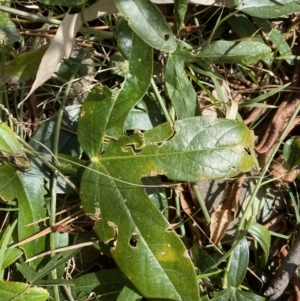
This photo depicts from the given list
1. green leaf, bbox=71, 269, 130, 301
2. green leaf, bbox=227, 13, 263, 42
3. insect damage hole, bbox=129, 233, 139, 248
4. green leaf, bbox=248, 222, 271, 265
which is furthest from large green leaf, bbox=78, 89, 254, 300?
green leaf, bbox=227, 13, 263, 42

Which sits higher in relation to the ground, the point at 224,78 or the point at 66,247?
the point at 224,78

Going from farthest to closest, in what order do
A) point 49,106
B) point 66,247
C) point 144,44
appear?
point 49,106 < point 66,247 < point 144,44

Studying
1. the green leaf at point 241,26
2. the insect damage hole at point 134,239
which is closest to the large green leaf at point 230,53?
the green leaf at point 241,26

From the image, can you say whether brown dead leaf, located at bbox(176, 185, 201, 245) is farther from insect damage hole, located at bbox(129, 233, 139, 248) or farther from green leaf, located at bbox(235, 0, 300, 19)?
green leaf, located at bbox(235, 0, 300, 19)

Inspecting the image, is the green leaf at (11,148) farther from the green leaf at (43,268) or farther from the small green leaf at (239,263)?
the small green leaf at (239,263)

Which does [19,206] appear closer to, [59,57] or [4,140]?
[4,140]

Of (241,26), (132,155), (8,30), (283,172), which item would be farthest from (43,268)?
(241,26)

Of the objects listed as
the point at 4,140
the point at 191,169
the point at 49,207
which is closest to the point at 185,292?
the point at 191,169
